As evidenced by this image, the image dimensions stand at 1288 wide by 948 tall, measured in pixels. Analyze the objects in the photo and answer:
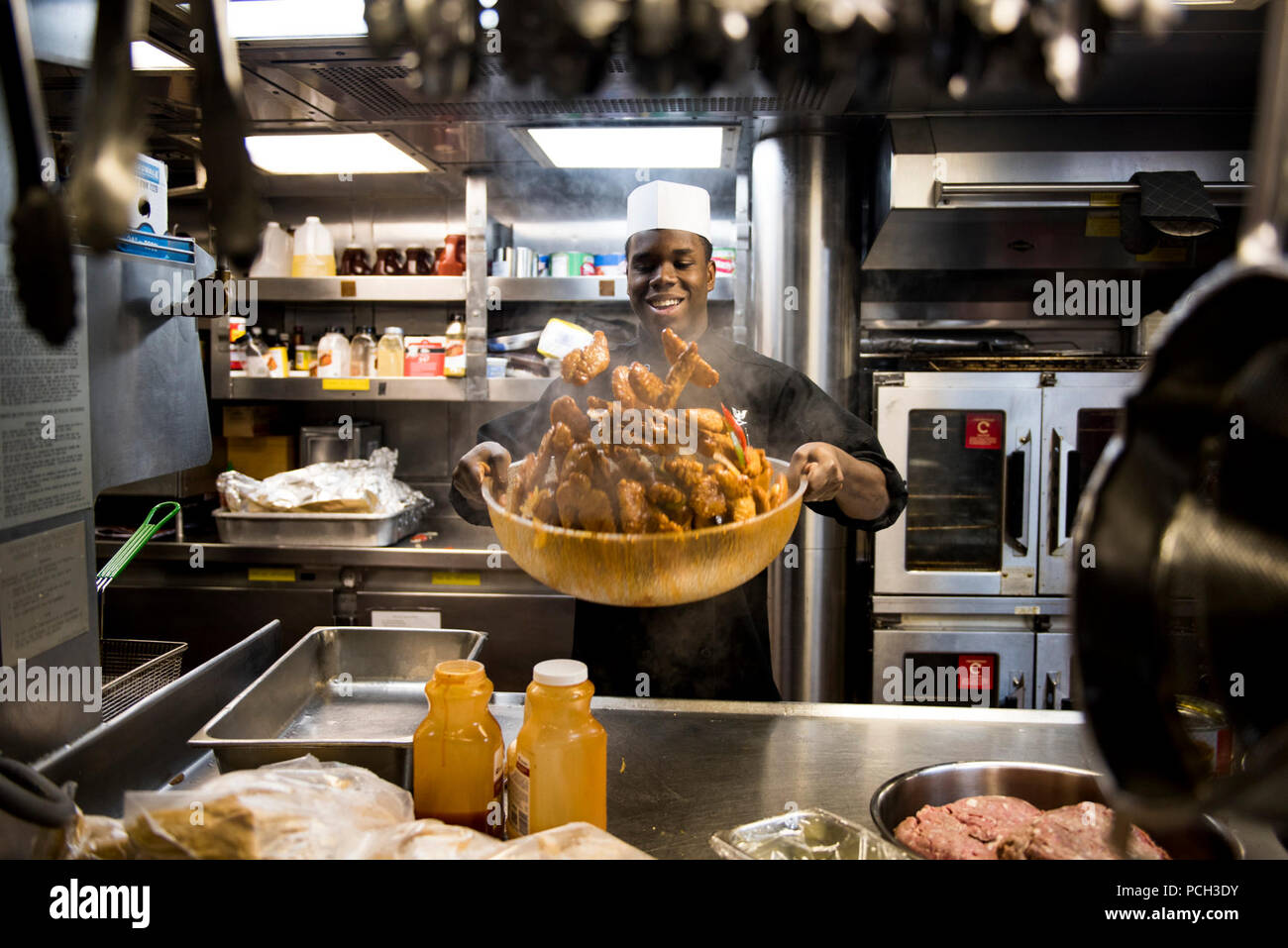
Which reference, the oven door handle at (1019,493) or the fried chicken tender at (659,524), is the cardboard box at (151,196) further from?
the oven door handle at (1019,493)

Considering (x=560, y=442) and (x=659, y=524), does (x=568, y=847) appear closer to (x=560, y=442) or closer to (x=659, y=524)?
(x=659, y=524)

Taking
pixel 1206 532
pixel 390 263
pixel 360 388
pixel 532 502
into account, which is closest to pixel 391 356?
pixel 360 388

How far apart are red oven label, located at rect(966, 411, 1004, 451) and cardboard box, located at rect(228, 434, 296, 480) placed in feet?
9.35

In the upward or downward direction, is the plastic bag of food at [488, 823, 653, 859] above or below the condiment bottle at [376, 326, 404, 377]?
below

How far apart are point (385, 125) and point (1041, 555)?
2.72 meters

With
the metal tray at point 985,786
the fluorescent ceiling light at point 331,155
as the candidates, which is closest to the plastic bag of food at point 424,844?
the metal tray at point 985,786

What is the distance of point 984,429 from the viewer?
3088 millimetres

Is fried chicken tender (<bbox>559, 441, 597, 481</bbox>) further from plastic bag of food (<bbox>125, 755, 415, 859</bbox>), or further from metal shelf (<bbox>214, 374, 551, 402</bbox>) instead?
metal shelf (<bbox>214, 374, 551, 402</bbox>)

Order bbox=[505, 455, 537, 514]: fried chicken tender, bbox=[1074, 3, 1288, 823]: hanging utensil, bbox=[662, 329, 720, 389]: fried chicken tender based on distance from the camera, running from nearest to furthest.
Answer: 1. bbox=[1074, 3, 1288, 823]: hanging utensil
2. bbox=[505, 455, 537, 514]: fried chicken tender
3. bbox=[662, 329, 720, 389]: fried chicken tender

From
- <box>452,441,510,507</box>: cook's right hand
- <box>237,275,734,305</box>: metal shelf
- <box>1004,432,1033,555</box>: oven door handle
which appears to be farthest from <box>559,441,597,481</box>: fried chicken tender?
<box>1004,432,1033,555</box>: oven door handle

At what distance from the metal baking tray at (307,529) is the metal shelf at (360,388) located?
0.51 meters

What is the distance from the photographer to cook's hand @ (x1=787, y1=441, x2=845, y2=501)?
54.5 inches

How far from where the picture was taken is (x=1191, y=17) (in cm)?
194
